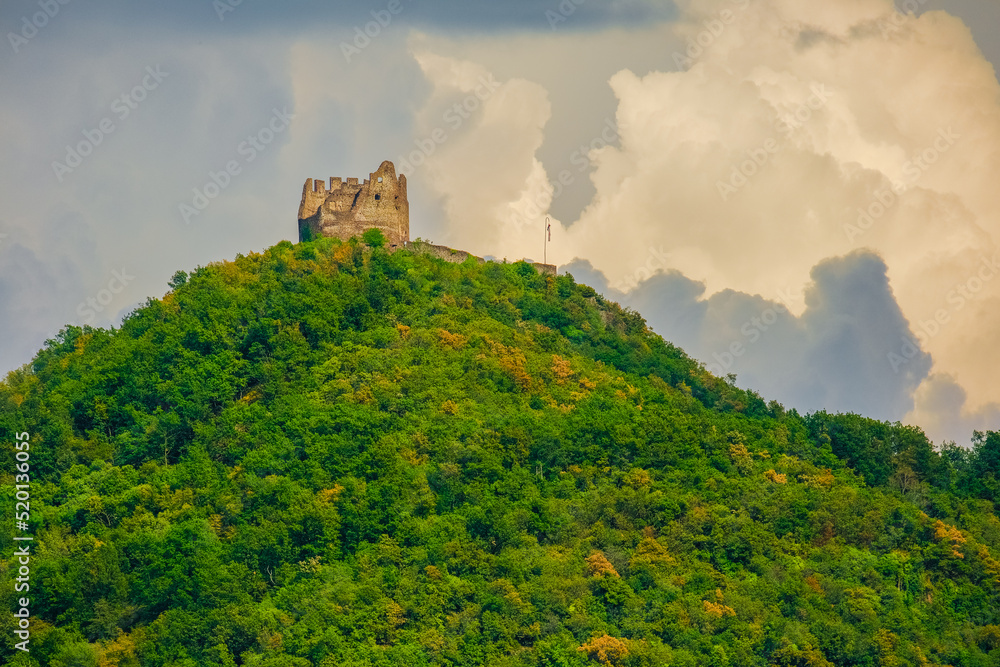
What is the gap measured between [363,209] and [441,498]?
71.6 feet

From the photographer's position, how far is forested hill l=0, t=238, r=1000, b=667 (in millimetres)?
80688

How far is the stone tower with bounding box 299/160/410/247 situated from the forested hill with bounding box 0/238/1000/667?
1.83 m

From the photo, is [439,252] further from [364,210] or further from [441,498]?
[441,498]

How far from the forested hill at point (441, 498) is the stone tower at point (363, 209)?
1.83m

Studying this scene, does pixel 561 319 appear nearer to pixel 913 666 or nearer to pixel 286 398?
pixel 286 398

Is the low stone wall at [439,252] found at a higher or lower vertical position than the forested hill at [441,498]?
higher

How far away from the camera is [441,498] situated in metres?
86.3

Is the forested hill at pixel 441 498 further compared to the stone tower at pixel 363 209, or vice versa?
the stone tower at pixel 363 209

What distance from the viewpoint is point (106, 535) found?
8412 centimetres

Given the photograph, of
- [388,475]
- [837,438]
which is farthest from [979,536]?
[388,475]

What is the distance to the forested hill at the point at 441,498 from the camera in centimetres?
8069

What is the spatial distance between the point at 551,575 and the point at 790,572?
397 inches

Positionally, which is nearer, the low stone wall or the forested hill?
the forested hill

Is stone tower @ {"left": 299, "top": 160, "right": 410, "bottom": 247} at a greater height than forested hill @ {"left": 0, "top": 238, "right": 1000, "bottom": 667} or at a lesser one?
greater
